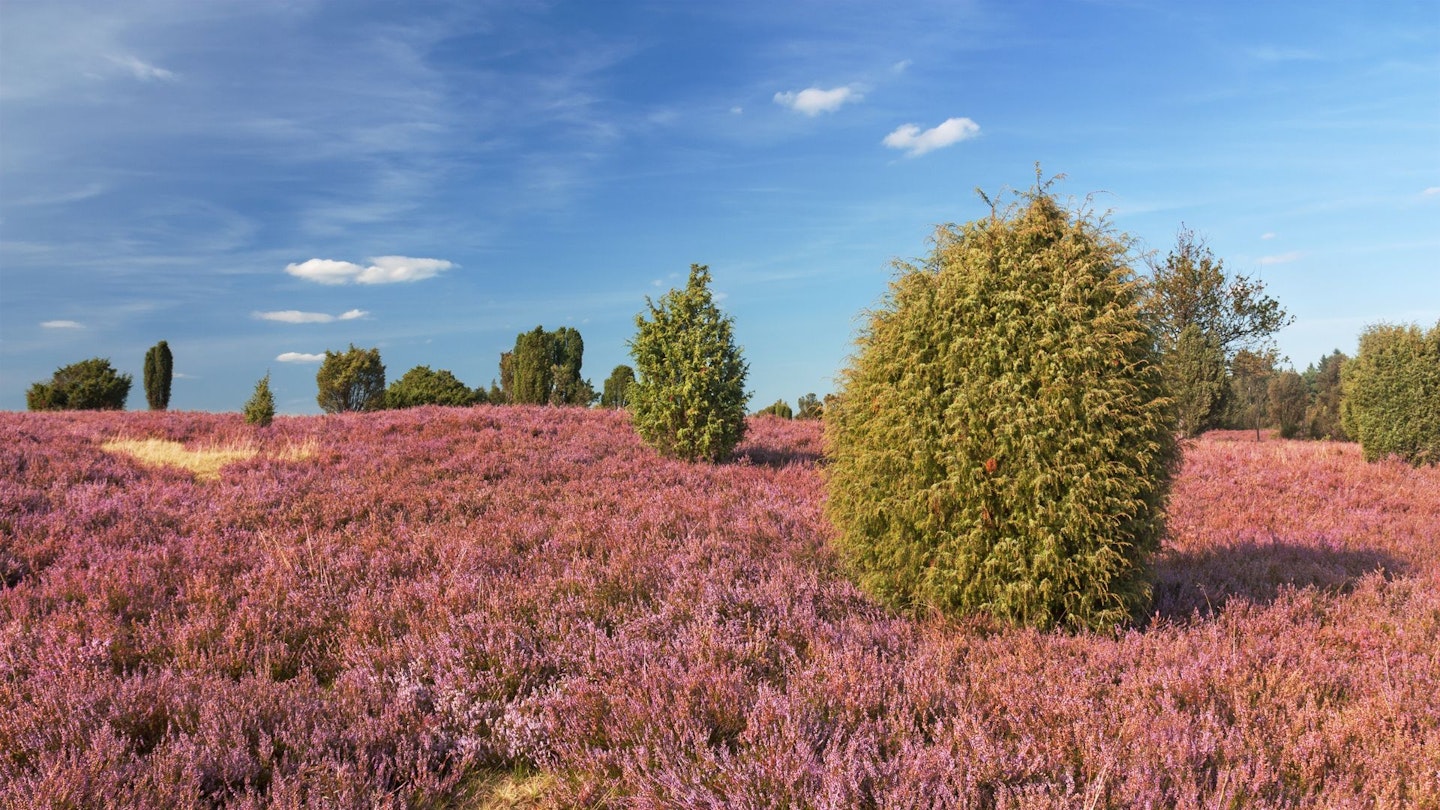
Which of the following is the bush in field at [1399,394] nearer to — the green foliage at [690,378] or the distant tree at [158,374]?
the green foliage at [690,378]

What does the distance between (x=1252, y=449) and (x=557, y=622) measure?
1884 centimetres

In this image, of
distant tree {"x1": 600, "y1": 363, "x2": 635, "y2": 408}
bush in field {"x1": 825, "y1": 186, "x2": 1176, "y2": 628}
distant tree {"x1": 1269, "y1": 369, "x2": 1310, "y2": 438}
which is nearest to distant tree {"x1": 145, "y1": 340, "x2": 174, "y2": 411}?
distant tree {"x1": 600, "y1": 363, "x2": 635, "y2": 408}

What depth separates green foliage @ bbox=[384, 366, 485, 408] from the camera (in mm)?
39312

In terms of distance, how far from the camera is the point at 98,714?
3.89m

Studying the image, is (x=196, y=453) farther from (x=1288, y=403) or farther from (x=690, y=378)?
(x=1288, y=403)

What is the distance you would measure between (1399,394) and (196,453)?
80.6ft

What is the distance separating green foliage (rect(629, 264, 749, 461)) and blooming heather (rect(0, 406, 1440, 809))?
400cm

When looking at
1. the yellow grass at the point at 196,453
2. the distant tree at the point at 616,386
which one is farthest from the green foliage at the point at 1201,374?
the yellow grass at the point at 196,453

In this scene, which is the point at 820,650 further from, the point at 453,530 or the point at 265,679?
the point at 453,530

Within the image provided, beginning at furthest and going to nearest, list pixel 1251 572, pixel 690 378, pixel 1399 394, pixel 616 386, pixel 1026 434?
A: pixel 616 386, pixel 1399 394, pixel 690 378, pixel 1251 572, pixel 1026 434

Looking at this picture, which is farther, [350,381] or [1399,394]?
[350,381]

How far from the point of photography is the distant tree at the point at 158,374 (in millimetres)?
32156

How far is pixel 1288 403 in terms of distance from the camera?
49750mm

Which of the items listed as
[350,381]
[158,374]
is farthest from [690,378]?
[350,381]
